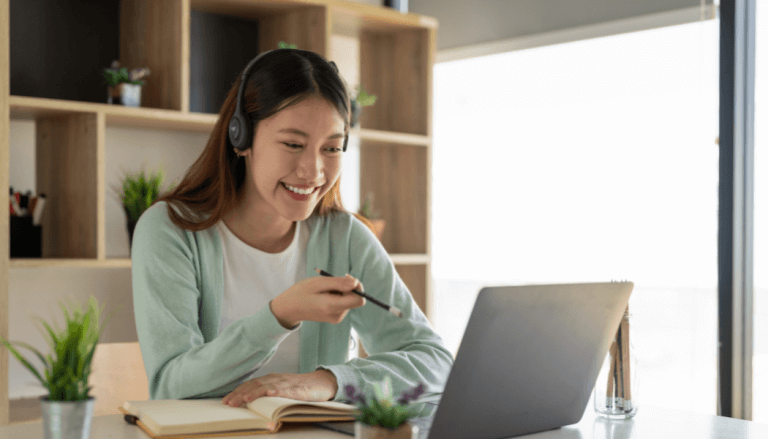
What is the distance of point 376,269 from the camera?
1570 mm

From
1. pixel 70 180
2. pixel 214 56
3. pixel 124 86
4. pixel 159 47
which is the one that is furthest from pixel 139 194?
pixel 214 56

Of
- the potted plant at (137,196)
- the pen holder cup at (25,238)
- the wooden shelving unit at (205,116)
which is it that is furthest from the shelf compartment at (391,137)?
the pen holder cup at (25,238)

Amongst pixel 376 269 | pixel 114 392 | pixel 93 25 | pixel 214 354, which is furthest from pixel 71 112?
pixel 214 354

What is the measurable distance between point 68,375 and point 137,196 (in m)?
1.56

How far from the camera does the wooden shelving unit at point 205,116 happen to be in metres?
2.17

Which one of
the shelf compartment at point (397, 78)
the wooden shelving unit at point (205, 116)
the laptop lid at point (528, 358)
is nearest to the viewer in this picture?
the laptop lid at point (528, 358)

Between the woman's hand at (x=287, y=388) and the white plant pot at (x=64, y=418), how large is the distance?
315 millimetres

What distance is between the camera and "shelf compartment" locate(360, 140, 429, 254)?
9.77 feet

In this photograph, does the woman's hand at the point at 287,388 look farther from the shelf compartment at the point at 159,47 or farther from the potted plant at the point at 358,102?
the potted plant at the point at 358,102

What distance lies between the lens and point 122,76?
2262mm

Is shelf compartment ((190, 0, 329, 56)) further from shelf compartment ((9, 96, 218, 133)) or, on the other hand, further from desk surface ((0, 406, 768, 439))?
desk surface ((0, 406, 768, 439))

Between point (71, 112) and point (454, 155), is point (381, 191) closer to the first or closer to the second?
point (454, 155)

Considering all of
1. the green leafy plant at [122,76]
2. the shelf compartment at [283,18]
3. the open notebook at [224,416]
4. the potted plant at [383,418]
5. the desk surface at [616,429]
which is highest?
the shelf compartment at [283,18]

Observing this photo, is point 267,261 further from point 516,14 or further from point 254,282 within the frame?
point 516,14
